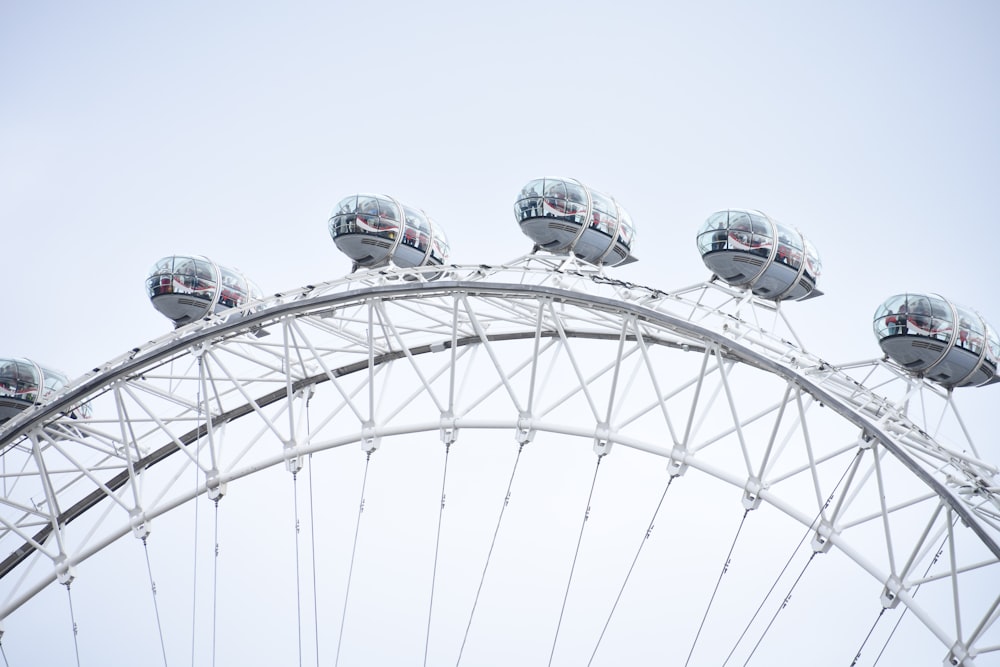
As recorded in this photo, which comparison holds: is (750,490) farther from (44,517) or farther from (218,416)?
(44,517)

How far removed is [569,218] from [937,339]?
28.3 ft

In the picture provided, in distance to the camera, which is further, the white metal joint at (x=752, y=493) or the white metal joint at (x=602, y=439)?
the white metal joint at (x=602, y=439)

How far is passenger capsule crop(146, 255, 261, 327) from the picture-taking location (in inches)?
1465

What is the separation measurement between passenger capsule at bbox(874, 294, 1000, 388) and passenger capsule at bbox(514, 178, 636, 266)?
660cm

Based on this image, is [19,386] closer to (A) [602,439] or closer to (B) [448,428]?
(B) [448,428]

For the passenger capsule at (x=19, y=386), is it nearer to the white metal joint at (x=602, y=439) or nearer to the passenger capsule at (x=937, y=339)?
the white metal joint at (x=602, y=439)

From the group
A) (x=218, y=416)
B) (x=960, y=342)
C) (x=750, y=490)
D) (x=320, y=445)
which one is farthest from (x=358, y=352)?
(x=960, y=342)

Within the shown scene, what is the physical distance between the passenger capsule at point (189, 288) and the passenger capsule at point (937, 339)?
1735 centimetres

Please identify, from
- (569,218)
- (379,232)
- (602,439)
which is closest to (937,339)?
(602,439)

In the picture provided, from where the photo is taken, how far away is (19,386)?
40438 mm

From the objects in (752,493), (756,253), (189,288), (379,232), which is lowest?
(752,493)

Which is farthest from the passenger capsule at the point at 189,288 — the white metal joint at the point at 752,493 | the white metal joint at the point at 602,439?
the white metal joint at the point at 752,493

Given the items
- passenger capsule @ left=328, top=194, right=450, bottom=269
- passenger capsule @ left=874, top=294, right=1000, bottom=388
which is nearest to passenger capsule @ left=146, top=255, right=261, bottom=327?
passenger capsule @ left=328, top=194, right=450, bottom=269

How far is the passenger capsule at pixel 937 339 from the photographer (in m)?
29.6
